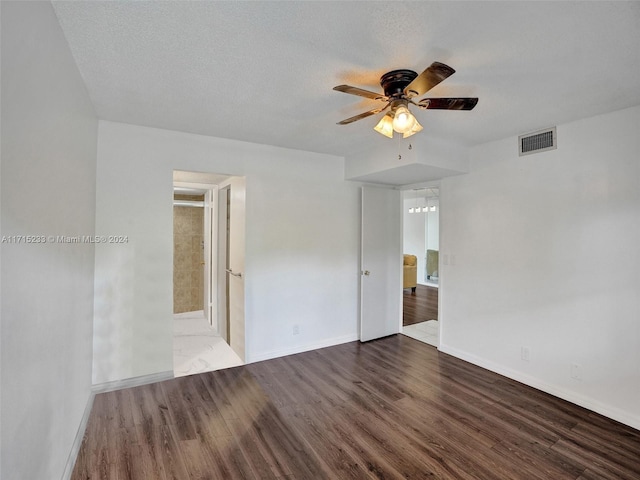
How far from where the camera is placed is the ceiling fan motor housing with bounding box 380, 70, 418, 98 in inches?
75.5

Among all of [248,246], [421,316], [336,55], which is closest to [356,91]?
[336,55]

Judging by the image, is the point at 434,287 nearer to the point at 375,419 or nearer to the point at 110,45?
the point at 375,419

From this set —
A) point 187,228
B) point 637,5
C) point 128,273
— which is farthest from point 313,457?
point 187,228

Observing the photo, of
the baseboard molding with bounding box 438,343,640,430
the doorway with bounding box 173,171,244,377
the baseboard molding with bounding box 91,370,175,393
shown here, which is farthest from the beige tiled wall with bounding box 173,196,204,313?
the baseboard molding with bounding box 438,343,640,430

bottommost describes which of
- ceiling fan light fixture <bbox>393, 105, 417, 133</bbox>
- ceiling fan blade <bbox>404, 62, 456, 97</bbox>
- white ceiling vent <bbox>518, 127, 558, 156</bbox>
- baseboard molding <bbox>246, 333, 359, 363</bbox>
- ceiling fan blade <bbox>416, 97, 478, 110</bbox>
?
baseboard molding <bbox>246, 333, 359, 363</bbox>

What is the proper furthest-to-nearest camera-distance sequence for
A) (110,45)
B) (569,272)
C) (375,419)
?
1. (569,272)
2. (375,419)
3. (110,45)

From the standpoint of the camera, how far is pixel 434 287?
8.39 meters

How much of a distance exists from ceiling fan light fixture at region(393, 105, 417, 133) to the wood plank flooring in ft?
7.00

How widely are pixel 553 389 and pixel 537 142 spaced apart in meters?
2.34

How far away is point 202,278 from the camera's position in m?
5.82

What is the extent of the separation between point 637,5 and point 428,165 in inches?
76.4

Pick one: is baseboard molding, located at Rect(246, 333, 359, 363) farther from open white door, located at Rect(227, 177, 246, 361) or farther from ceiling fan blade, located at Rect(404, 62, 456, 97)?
ceiling fan blade, located at Rect(404, 62, 456, 97)

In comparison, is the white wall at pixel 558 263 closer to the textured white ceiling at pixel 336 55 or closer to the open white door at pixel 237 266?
the textured white ceiling at pixel 336 55

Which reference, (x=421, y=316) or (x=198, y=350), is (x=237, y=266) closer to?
(x=198, y=350)
